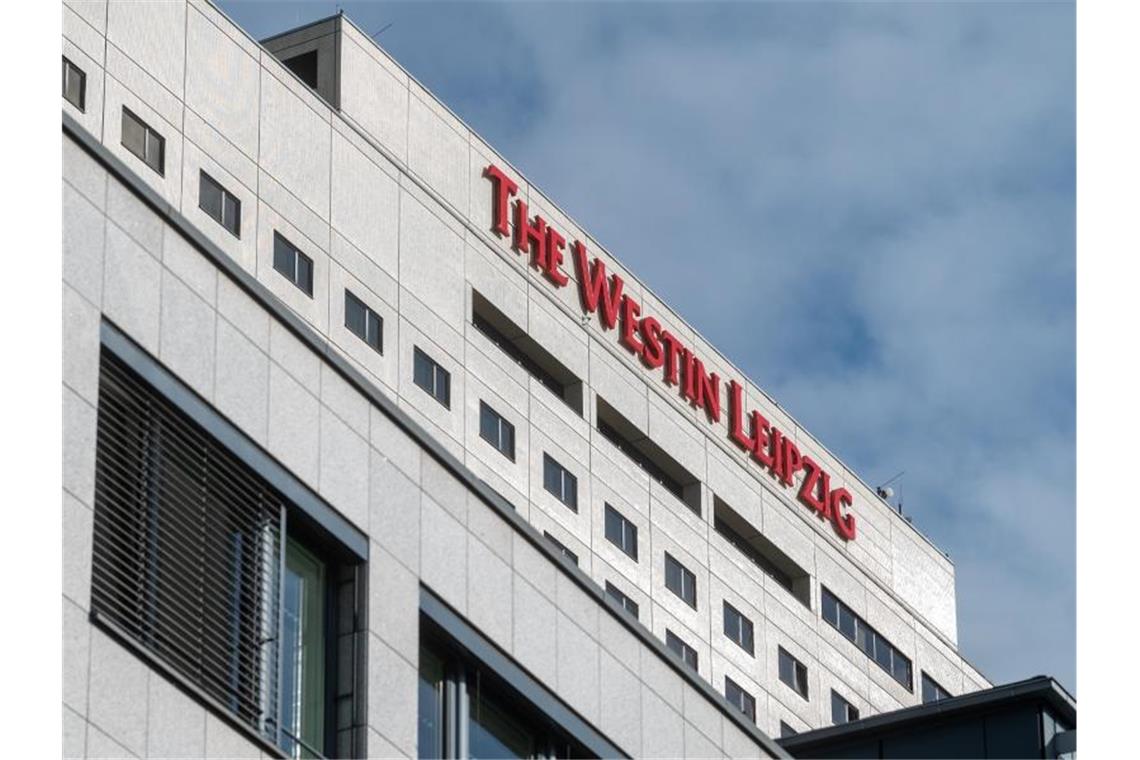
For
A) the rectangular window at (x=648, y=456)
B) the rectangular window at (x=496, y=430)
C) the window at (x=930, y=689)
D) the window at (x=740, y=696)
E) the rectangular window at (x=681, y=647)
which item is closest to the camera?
the rectangular window at (x=496, y=430)

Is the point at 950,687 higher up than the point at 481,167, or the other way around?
the point at 481,167

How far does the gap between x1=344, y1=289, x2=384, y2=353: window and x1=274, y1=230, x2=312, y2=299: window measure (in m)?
1.87

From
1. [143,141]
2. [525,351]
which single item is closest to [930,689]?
[525,351]

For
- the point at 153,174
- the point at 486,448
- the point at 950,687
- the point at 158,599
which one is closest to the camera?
the point at 158,599

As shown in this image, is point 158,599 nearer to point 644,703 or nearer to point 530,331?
point 644,703

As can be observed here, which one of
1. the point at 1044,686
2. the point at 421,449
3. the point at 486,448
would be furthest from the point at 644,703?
the point at 486,448

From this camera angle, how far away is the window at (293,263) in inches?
3118

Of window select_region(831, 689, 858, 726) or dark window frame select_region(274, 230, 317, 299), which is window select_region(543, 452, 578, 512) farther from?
window select_region(831, 689, 858, 726)

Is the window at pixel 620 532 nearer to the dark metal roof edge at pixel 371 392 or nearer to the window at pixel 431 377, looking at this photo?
the window at pixel 431 377

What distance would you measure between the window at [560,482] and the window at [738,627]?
10.3 metres

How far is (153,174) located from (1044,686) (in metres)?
28.3

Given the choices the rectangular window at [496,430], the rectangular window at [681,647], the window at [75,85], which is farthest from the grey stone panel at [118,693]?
the rectangular window at [681,647]

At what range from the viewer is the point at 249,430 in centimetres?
3100

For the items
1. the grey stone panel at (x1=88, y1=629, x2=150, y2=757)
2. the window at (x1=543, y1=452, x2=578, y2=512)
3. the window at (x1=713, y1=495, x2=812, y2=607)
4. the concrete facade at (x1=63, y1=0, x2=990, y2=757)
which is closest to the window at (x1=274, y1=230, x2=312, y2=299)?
the concrete facade at (x1=63, y1=0, x2=990, y2=757)
